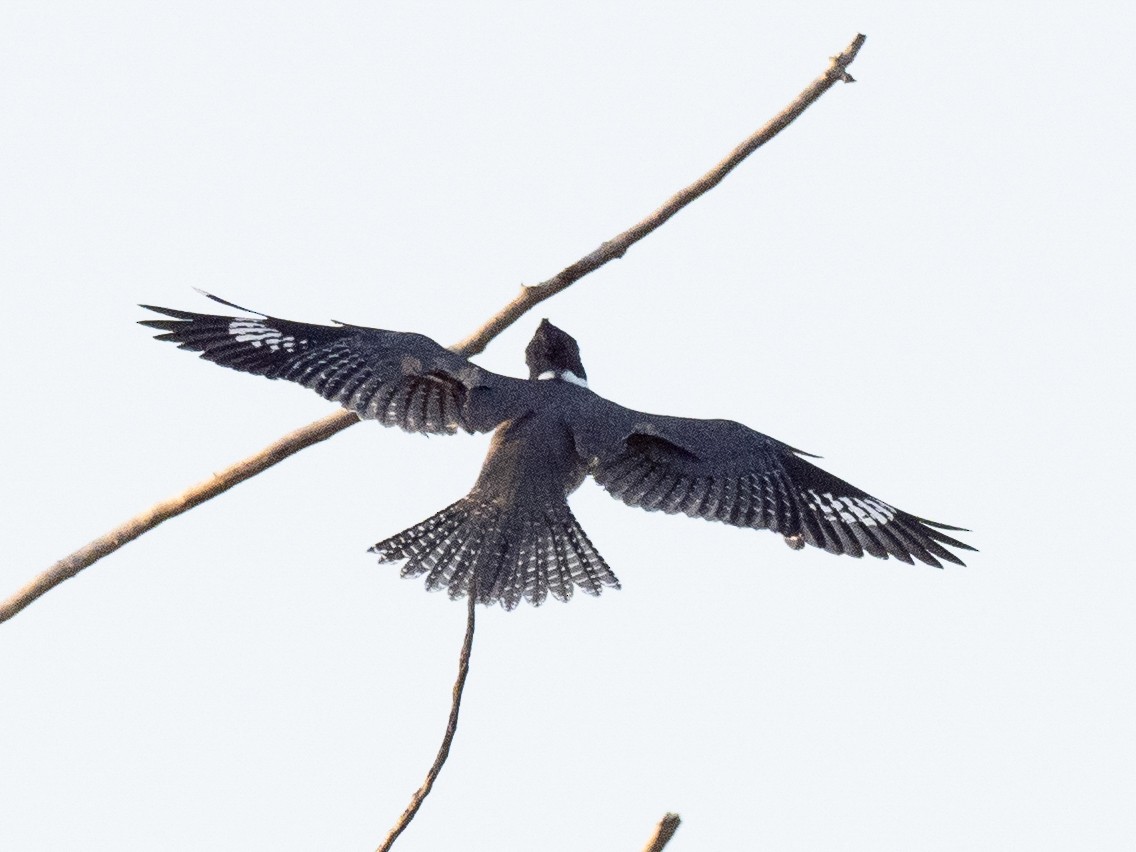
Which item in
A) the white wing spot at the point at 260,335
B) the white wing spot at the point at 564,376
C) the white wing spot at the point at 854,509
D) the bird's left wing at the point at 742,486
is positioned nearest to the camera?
the bird's left wing at the point at 742,486

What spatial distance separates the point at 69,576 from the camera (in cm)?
455

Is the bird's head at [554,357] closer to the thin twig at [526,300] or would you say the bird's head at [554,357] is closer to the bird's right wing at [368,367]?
the bird's right wing at [368,367]

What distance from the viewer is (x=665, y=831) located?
3.53m

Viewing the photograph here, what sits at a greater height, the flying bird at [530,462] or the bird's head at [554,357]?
the bird's head at [554,357]

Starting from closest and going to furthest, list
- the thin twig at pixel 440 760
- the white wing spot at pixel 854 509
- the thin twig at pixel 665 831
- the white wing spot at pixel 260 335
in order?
the thin twig at pixel 665 831 < the thin twig at pixel 440 760 < the white wing spot at pixel 260 335 < the white wing spot at pixel 854 509

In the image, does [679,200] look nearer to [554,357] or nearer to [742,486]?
[742,486]

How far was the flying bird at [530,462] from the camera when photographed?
17.6 feet

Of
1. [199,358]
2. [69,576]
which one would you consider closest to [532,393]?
[199,358]

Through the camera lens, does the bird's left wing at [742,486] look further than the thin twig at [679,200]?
Yes

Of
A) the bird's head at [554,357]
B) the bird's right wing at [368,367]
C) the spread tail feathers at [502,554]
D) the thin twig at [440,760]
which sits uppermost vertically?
the bird's head at [554,357]

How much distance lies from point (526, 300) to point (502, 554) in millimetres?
803

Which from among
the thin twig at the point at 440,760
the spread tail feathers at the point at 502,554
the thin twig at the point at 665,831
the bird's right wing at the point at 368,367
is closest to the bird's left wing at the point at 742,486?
the spread tail feathers at the point at 502,554

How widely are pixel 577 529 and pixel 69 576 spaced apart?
163cm

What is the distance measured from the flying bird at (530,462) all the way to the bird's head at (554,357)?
411 mm
